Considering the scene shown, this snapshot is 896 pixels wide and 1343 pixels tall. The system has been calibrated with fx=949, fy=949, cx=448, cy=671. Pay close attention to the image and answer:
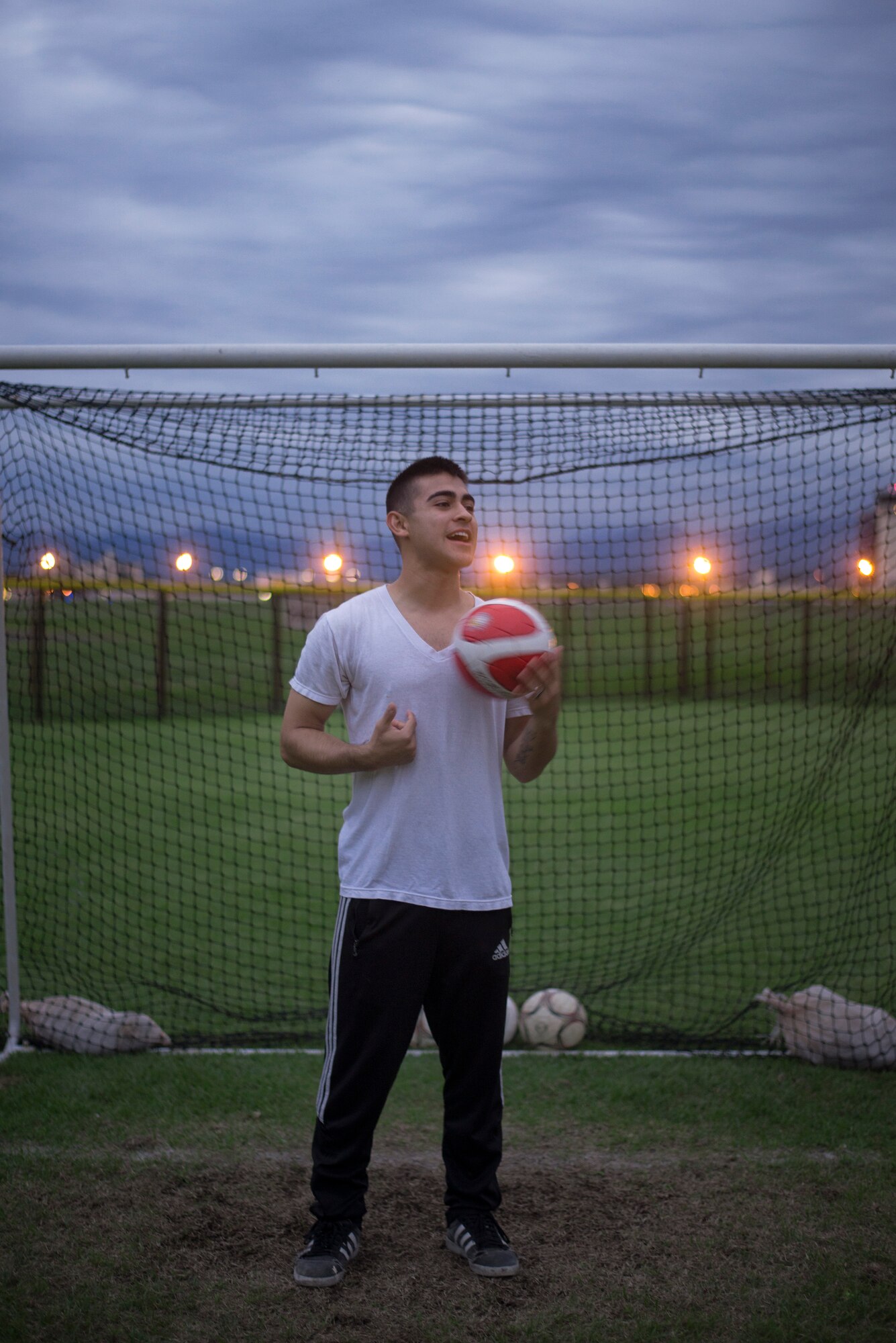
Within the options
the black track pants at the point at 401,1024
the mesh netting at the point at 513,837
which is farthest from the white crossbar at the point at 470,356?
the black track pants at the point at 401,1024

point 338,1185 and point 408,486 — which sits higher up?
point 408,486

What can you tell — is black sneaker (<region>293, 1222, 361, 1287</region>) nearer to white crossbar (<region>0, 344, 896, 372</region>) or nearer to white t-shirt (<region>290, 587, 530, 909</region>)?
white t-shirt (<region>290, 587, 530, 909</region>)

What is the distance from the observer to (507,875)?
2699 millimetres

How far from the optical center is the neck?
2.74 metres

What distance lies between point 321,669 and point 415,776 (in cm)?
40

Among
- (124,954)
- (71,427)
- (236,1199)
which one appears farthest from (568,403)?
(124,954)

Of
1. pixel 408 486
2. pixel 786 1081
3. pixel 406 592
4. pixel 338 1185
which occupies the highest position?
pixel 408 486

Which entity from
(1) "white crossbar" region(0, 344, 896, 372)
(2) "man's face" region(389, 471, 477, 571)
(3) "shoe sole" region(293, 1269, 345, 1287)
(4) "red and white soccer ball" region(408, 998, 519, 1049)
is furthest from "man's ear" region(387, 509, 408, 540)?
(4) "red and white soccer ball" region(408, 998, 519, 1049)

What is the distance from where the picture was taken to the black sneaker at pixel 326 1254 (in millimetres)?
2582

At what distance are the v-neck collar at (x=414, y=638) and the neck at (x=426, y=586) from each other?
2.4 inches

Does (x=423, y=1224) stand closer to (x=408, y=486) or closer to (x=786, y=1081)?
(x=786, y=1081)

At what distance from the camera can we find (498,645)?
2518 millimetres

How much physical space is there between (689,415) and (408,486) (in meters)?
2.29

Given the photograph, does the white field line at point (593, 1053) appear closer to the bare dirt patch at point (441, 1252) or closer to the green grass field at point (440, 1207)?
the green grass field at point (440, 1207)
